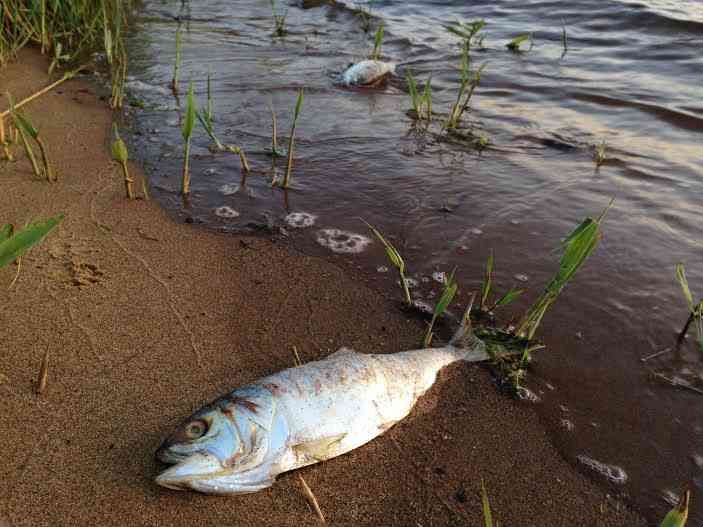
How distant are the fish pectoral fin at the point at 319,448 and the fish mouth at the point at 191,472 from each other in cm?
27

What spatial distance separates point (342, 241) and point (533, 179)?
1816 millimetres

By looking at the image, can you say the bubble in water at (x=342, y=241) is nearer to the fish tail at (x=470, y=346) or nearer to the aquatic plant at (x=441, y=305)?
the aquatic plant at (x=441, y=305)

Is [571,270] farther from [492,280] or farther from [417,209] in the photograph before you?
[417,209]

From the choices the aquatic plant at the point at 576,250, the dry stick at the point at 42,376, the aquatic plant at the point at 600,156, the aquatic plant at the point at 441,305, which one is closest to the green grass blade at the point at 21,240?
the dry stick at the point at 42,376

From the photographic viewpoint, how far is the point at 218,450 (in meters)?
1.78

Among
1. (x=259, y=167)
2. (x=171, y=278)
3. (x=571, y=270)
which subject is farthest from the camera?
(x=259, y=167)

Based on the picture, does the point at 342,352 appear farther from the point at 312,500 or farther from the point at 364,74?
the point at 364,74

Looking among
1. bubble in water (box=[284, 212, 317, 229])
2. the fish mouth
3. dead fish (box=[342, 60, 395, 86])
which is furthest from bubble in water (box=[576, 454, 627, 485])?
dead fish (box=[342, 60, 395, 86])

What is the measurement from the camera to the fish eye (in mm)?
1807

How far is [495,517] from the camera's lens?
1.96 m

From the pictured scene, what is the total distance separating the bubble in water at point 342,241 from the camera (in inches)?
134

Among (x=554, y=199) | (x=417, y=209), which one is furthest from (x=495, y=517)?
(x=554, y=199)

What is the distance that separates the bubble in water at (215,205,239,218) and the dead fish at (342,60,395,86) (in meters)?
3.47

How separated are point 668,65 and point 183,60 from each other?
6300 mm
